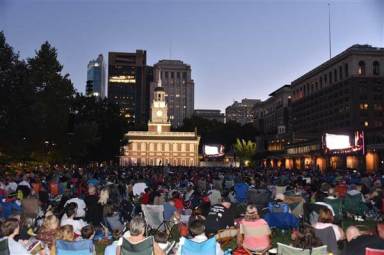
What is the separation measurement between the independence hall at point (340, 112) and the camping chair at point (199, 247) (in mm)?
66978

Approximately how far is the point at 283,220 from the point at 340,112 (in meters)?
87.7

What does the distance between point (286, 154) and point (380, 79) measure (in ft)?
91.9

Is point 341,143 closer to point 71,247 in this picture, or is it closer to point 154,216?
point 154,216

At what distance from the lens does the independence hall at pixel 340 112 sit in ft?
257

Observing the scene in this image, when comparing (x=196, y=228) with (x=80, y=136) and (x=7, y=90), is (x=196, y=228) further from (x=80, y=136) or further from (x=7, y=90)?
(x=80, y=136)

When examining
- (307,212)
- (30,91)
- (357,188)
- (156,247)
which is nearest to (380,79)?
(30,91)

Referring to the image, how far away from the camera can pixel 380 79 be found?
90688mm

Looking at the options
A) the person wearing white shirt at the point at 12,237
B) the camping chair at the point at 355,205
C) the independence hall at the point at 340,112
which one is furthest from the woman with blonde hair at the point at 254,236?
the independence hall at the point at 340,112

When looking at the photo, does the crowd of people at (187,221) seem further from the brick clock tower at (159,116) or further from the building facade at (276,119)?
the brick clock tower at (159,116)

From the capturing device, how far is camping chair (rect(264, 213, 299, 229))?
496 inches

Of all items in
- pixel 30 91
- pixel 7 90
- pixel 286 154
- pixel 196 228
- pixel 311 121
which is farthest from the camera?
pixel 311 121

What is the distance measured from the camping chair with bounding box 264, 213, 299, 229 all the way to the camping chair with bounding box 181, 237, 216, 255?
20.8 feet

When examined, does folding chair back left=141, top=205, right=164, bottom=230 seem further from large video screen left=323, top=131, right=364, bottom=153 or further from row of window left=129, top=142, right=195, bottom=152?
row of window left=129, top=142, right=195, bottom=152

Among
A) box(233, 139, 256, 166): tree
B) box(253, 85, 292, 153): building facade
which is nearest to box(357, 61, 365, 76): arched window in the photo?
box(253, 85, 292, 153): building facade
